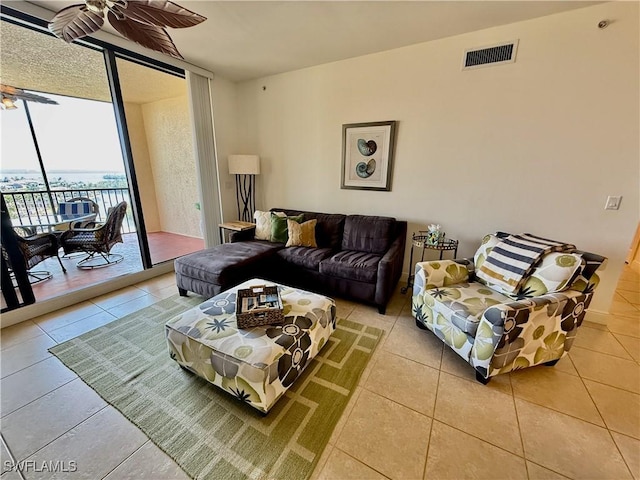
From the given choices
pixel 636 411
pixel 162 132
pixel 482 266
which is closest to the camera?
pixel 636 411

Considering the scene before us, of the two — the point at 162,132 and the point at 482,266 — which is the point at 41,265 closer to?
the point at 162,132

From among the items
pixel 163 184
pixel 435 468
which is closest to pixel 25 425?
pixel 435 468

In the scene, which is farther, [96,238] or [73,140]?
[73,140]

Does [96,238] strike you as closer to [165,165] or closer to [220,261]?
[220,261]

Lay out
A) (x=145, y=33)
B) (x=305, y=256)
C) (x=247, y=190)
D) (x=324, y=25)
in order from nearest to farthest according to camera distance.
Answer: (x=145, y=33) < (x=324, y=25) < (x=305, y=256) < (x=247, y=190)

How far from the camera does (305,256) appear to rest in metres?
2.87

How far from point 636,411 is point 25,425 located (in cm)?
352

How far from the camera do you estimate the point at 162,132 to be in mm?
4965

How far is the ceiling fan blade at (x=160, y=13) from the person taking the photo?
1.35 meters

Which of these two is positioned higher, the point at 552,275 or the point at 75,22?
the point at 75,22

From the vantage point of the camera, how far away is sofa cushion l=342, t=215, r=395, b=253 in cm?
288

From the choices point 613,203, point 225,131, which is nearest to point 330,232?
point 225,131

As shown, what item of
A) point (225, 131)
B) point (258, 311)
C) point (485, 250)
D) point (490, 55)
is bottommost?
point (258, 311)

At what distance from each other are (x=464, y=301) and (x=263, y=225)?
8.09 ft
